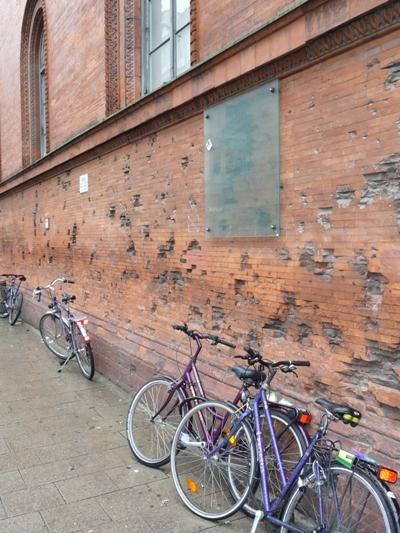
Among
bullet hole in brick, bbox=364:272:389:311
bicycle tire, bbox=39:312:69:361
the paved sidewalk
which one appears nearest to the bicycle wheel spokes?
the paved sidewalk

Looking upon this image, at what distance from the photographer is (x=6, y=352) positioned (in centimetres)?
856

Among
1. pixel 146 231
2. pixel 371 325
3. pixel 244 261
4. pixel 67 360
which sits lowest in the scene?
pixel 67 360

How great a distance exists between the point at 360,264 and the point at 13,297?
32.4ft

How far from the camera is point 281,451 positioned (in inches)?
135

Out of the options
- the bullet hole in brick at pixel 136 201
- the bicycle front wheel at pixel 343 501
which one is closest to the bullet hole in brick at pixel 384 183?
the bicycle front wheel at pixel 343 501

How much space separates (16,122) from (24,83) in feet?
3.78

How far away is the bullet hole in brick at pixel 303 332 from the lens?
11.9ft

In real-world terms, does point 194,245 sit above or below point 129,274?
above

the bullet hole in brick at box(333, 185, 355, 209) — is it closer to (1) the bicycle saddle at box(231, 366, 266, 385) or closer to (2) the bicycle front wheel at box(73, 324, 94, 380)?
(1) the bicycle saddle at box(231, 366, 266, 385)

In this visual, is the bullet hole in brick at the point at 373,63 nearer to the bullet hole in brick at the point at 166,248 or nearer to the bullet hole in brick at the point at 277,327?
the bullet hole in brick at the point at 277,327

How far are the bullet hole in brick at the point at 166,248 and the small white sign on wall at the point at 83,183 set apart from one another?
109 inches

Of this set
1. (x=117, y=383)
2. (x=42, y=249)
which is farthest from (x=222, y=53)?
(x=42, y=249)

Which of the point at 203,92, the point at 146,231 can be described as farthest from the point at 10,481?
the point at 203,92

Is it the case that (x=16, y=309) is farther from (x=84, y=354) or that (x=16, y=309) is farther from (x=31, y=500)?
(x=31, y=500)
